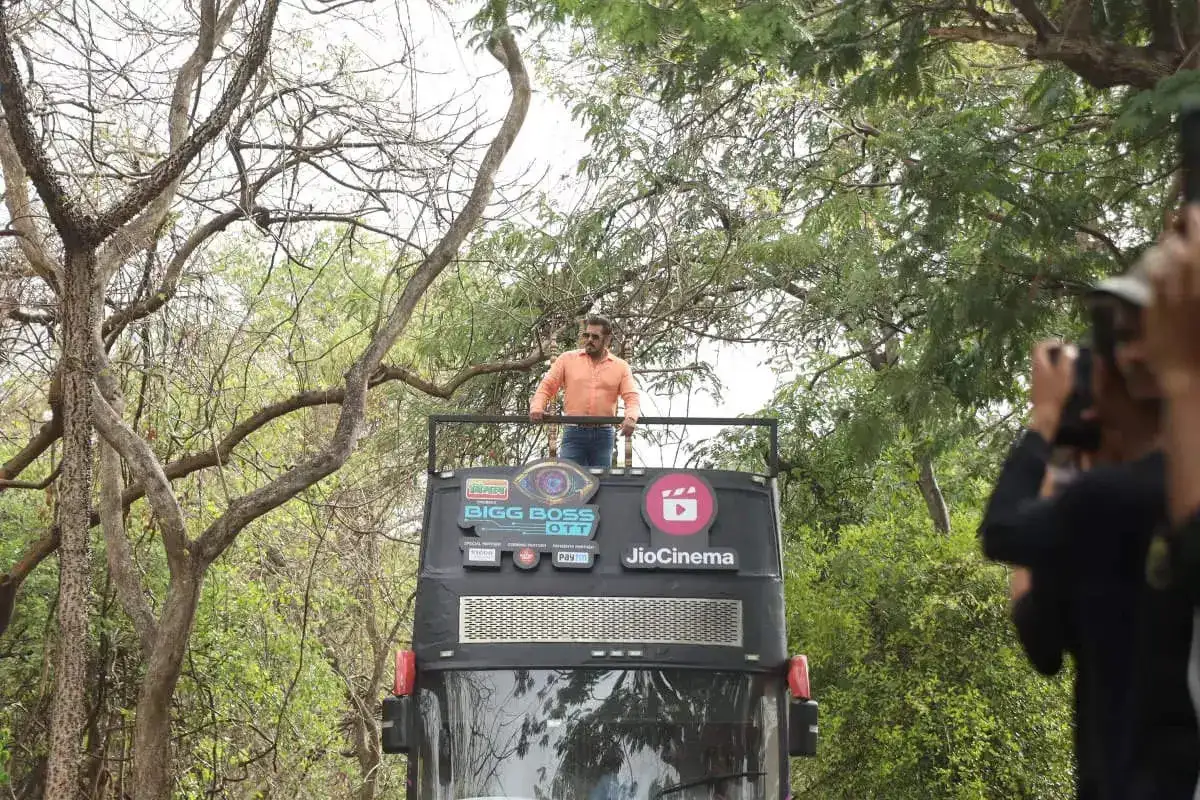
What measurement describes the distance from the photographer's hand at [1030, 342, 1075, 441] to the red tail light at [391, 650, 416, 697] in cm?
549

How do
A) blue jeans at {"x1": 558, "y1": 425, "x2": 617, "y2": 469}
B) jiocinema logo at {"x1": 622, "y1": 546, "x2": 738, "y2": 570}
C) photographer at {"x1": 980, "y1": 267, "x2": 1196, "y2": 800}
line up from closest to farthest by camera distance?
photographer at {"x1": 980, "y1": 267, "x2": 1196, "y2": 800}, jiocinema logo at {"x1": 622, "y1": 546, "x2": 738, "y2": 570}, blue jeans at {"x1": 558, "y1": 425, "x2": 617, "y2": 469}

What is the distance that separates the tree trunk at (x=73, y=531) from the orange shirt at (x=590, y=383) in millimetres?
3113

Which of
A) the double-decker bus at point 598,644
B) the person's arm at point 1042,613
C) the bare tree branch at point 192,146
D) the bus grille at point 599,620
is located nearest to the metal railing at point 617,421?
the double-decker bus at point 598,644

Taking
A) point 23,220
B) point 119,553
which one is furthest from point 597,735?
point 23,220

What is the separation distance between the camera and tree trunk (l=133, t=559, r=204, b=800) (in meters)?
11.5

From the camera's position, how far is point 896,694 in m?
16.1

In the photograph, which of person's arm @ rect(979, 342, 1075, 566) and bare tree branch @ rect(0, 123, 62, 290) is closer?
person's arm @ rect(979, 342, 1075, 566)

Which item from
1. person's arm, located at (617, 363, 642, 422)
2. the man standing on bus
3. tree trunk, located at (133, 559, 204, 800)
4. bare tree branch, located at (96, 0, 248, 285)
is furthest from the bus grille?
tree trunk, located at (133, 559, 204, 800)

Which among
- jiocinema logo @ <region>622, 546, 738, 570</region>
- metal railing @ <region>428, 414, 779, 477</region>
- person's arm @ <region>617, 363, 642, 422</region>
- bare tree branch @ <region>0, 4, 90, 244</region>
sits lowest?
jiocinema logo @ <region>622, 546, 738, 570</region>

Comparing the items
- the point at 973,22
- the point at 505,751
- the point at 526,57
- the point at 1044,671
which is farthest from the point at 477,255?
the point at 1044,671

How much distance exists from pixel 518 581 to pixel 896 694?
367 inches

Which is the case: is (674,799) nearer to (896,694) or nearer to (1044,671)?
(1044,671)

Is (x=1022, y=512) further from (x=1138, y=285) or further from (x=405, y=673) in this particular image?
(x=405, y=673)

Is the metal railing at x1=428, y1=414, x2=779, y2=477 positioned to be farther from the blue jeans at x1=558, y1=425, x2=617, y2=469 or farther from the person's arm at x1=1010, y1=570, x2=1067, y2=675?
the person's arm at x1=1010, y1=570, x2=1067, y2=675
